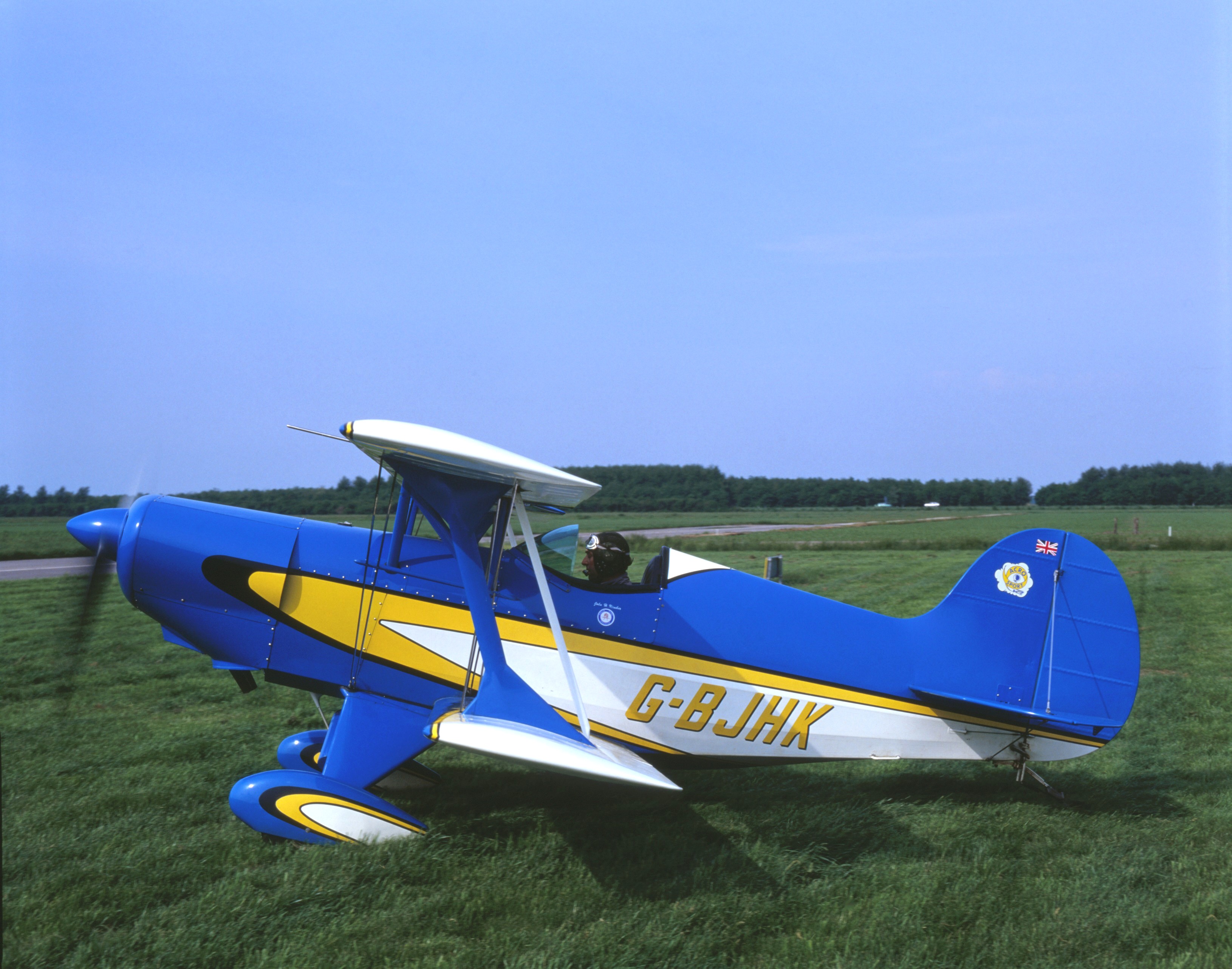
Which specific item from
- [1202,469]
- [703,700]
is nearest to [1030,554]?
→ [703,700]

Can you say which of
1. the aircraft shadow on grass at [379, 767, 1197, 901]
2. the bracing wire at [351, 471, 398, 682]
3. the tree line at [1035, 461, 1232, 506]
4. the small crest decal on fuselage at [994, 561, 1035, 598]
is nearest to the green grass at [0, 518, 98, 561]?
the bracing wire at [351, 471, 398, 682]

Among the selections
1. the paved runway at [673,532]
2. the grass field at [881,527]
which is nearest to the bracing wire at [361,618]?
the grass field at [881,527]

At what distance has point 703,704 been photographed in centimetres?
492

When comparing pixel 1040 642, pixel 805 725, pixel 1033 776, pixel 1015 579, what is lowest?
pixel 1033 776

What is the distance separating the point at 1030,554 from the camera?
5.36 metres

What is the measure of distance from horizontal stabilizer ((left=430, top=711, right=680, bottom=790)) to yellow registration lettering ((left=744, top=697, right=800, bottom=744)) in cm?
102

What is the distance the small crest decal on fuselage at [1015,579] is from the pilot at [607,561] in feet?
7.91

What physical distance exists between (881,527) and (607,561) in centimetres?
5049

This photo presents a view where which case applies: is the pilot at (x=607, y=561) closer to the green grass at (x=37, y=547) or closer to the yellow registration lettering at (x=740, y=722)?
the yellow registration lettering at (x=740, y=722)

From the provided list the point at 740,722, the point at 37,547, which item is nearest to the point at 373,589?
the point at 740,722

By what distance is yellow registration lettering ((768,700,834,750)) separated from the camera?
496 centimetres

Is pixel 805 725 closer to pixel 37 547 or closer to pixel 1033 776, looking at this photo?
pixel 1033 776

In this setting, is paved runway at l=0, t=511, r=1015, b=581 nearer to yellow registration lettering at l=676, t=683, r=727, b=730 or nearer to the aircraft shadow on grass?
the aircraft shadow on grass

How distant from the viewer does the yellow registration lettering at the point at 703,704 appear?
4.92 metres
